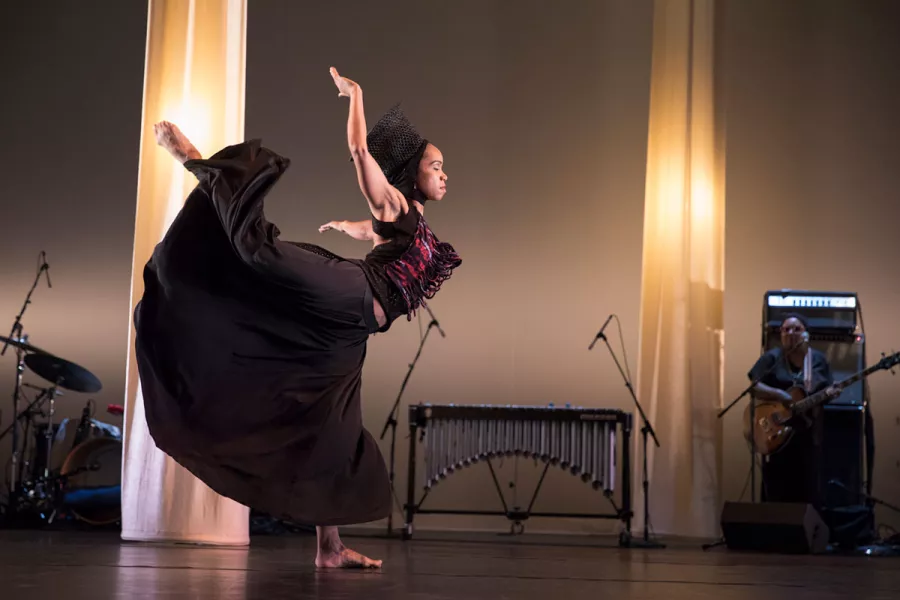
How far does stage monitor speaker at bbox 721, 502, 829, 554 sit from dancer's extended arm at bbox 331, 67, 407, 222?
127 inches

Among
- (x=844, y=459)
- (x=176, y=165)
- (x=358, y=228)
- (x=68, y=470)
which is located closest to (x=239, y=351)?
(x=358, y=228)

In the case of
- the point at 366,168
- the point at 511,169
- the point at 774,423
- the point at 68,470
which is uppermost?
the point at 511,169

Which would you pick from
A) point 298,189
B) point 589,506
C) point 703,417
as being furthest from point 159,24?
point 589,506

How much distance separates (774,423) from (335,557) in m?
3.79

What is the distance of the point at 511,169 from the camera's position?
8.32m

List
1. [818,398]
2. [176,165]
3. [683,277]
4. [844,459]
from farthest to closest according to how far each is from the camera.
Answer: [683,277] < [844,459] < [818,398] < [176,165]

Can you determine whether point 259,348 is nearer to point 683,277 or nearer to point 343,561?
point 343,561

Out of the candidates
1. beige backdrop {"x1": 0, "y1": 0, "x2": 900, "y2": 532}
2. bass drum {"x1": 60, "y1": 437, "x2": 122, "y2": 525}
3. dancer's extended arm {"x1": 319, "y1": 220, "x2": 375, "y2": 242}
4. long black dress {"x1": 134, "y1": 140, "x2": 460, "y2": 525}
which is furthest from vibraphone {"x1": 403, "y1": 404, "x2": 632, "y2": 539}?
long black dress {"x1": 134, "y1": 140, "x2": 460, "y2": 525}

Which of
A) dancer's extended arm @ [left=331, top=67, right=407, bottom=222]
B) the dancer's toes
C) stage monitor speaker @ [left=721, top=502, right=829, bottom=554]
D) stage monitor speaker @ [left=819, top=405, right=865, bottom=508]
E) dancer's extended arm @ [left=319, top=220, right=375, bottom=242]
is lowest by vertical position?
stage monitor speaker @ [left=721, top=502, right=829, bottom=554]

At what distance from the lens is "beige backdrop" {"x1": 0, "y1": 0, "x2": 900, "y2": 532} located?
800 centimetres

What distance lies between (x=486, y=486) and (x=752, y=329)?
239 cm

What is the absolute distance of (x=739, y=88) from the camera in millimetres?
8172

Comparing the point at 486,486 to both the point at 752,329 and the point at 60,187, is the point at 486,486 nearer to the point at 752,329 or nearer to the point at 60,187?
the point at 752,329

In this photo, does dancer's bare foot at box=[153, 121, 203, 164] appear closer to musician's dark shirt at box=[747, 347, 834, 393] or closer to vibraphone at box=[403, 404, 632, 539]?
vibraphone at box=[403, 404, 632, 539]
